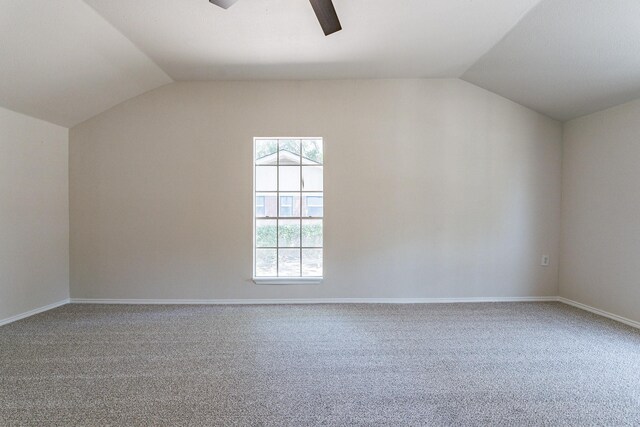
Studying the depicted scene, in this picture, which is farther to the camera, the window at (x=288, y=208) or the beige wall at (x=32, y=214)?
the window at (x=288, y=208)

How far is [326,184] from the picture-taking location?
347 cm

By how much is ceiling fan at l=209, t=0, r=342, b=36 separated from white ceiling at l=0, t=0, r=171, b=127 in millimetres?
1196

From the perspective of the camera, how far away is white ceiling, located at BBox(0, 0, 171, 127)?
7.02 ft

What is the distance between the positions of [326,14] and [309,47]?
95 centimetres

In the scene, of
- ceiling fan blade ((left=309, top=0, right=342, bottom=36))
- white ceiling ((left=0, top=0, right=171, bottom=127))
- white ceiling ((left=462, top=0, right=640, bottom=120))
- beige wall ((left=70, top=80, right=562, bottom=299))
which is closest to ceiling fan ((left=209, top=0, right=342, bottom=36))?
ceiling fan blade ((left=309, top=0, right=342, bottom=36))

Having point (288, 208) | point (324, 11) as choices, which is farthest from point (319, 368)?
point (324, 11)

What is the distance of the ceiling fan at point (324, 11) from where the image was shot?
72.1 inches

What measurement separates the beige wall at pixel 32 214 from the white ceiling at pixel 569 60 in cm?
468

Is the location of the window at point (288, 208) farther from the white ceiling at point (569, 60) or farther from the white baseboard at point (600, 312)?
the white baseboard at point (600, 312)

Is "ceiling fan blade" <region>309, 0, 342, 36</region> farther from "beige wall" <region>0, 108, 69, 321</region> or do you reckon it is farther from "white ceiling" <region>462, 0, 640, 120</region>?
"beige wall" <region>0, 108, 69, 321</region>

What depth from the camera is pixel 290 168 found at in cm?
361

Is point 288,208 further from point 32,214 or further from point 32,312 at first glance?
point 32,312

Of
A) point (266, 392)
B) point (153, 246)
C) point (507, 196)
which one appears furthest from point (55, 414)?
point (507, 196)

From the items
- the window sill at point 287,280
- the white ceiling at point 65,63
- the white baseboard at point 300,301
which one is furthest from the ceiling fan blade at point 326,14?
the white baseboard at point 300,301
